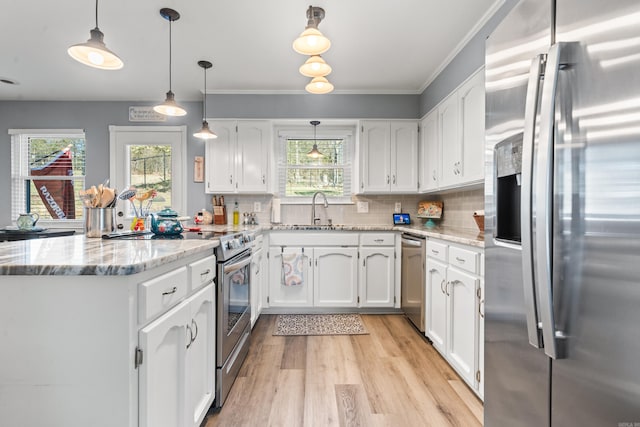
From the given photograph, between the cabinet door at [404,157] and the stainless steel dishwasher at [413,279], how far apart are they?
70 cm

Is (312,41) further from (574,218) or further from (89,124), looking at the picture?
(89,124)

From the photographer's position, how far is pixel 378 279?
10.7ft

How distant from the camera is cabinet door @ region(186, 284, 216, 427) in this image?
133 centimetres

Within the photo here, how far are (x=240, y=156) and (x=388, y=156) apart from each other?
1.70 meters

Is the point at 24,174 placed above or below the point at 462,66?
below

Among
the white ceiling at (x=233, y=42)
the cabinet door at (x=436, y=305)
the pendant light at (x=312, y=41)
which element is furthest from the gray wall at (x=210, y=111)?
the cabinet door at (x=436, y=305)

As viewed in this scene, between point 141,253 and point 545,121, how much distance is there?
1310 millimetres

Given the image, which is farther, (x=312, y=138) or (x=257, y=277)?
(x=312, y=138)

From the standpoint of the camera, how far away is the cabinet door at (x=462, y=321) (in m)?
1.82

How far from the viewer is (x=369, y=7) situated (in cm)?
217

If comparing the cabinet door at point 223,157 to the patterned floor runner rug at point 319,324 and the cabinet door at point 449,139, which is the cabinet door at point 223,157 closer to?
the patterned floor runner rug at point 319,324

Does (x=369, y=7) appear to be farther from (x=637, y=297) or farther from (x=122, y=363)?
(x=122, y=363)

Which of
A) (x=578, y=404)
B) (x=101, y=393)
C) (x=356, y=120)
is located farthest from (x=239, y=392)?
(x=356, y=120)

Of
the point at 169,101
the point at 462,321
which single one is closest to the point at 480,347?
the point at 462,321
